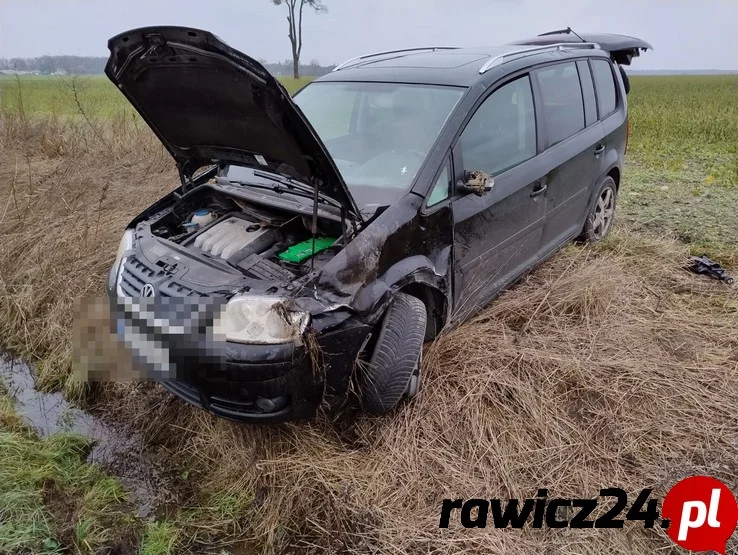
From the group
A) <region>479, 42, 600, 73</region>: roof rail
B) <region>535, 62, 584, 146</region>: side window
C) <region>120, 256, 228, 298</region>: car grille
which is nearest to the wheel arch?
<region>120, 256, 228, 298</region>: car grille

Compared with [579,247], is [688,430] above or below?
below

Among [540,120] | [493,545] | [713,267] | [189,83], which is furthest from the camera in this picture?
[713,267]

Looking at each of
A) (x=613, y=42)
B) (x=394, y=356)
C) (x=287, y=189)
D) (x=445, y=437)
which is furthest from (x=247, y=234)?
(x=613, y=42)

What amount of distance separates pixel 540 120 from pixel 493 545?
2.63 metres

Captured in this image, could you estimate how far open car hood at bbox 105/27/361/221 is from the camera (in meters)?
2.23

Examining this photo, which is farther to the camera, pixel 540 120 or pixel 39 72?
pixel 39 72

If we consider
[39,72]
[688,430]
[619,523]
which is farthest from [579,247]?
[39,72]

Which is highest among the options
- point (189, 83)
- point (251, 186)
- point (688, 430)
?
point (189, 83)

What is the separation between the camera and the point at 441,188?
9.46 ft

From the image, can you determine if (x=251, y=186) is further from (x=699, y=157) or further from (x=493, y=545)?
(x=699, y=157)

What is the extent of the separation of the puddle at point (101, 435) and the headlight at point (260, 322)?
1028mm

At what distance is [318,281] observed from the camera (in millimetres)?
2330

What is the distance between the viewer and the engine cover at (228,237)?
2.77 meters

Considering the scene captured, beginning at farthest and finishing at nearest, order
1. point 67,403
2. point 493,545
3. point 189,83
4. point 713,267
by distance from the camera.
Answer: point 713,267, point 67,403, point 189,83, point 493,545
